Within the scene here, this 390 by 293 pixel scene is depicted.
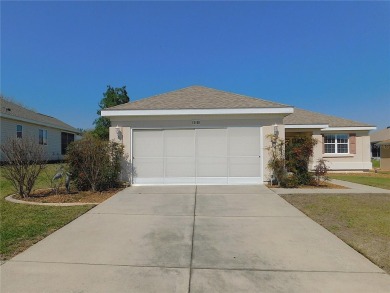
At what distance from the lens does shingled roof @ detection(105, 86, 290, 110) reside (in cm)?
1127

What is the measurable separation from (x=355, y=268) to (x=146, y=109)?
9088 mm

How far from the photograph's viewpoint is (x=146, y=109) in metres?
11.2

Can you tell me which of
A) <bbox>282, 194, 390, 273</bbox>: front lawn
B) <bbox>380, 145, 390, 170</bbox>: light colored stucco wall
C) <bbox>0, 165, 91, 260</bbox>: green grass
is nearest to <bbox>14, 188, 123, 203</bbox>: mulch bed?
<bbox>0, 165, 91, 260</bbox>: green grass

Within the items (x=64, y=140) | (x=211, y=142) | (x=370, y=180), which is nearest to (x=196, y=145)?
(x=211, y=142)

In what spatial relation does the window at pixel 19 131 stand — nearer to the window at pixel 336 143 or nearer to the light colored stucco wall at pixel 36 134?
the light colored stucco wall at pixel 36 134

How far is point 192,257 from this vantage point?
13.5ft

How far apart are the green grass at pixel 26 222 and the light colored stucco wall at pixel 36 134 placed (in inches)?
442

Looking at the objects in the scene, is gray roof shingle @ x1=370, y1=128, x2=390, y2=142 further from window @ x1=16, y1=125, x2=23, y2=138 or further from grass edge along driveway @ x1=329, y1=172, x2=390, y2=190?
window @ x1=16, y1=125, x2=23, y2=138

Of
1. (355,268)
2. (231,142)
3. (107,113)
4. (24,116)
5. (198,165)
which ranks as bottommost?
(355,268)

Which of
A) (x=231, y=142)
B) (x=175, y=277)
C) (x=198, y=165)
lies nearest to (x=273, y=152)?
(x=231, y=142)

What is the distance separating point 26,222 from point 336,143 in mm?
20063

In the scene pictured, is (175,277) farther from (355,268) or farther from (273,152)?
(273,152)

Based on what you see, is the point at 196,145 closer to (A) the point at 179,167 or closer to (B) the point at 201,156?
(B) the point at 201,156

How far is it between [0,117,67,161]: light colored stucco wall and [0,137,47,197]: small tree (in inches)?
357
